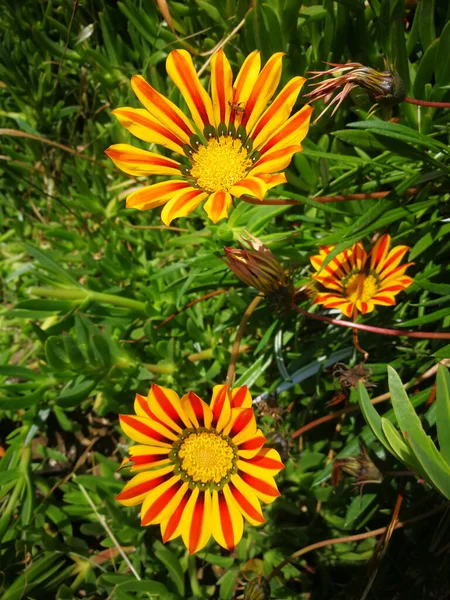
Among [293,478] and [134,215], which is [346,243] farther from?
[134,215]

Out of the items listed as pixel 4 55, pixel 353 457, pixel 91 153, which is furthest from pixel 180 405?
pixel 4 55

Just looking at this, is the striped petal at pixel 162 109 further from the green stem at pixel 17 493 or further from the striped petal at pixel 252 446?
the green stem at pixel 17 493

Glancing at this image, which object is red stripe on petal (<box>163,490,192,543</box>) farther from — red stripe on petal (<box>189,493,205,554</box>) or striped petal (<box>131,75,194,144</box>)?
striped petal (<box>131,75,194,144</box>)

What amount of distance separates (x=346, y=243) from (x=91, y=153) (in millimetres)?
1596

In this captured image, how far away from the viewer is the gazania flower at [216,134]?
1159mm

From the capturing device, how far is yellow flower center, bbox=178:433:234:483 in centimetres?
149

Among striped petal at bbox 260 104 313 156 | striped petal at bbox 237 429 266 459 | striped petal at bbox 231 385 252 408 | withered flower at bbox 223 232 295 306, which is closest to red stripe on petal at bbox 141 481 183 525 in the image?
striped petal at bbox 237 429 266 459

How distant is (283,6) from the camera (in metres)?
1.58

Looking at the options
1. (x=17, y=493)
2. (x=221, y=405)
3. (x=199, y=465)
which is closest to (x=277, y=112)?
(x=221, y=405)

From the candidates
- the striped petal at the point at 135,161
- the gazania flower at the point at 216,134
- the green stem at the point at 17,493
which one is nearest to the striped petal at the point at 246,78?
the gazania flower at the point at 216,134

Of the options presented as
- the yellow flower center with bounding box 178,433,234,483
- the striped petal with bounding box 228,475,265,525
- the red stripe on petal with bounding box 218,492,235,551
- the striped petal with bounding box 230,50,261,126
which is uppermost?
the striped petal with bounding box 230,50,261,126

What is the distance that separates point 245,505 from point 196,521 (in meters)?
0.14

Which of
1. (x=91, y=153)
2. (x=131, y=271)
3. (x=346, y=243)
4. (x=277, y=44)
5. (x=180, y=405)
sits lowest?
(x=180, y=405)

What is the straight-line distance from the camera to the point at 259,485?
4.37 feet
